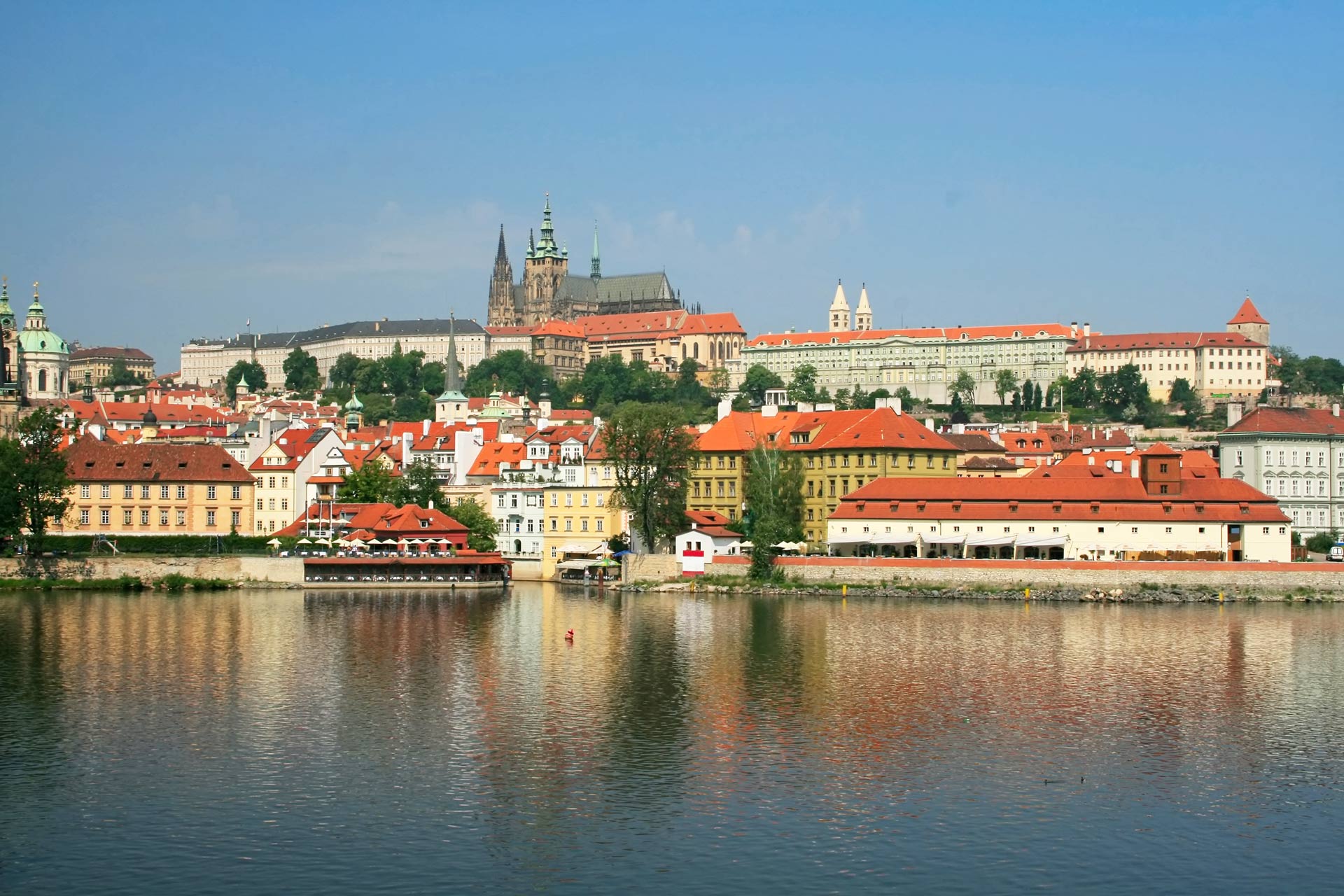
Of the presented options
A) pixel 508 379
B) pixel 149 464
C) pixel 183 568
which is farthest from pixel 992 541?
pixel 508 379

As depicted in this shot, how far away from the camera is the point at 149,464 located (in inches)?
2795

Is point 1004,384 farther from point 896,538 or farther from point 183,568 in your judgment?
point 183,568

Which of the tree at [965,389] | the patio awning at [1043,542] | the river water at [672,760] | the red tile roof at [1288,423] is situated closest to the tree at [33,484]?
the river water at [672,760]

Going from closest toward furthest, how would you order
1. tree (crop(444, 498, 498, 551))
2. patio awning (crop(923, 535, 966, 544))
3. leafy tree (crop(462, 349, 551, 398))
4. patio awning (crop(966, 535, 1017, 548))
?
patio awning (crop(966, 535, 1017, 548)) → patio awning (crop(923, 535, 966, 544)) → tree (crop(444, 498, 498, 551)) → leafy tree (crop(462, 349, 551, 398))

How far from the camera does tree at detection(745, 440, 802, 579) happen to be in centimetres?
6203

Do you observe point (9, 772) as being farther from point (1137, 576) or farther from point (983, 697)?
point (1137, 576)

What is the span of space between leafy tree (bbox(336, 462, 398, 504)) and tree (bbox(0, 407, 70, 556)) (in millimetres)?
13323

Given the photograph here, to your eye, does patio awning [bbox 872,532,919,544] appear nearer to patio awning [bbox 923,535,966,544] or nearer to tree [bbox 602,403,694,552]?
patio awning [bbox 923,535,966,544]

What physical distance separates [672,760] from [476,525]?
42849 millimetres

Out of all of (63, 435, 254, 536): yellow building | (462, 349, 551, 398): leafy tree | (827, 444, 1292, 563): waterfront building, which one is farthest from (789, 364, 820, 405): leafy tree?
(827, 444, 1292, 563): waterfront building

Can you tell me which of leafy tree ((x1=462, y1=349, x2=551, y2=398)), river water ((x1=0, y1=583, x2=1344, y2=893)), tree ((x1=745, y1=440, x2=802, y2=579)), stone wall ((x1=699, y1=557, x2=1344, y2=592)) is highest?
leafy tree ((x1=462, y1=349, x2=551, y2=398))

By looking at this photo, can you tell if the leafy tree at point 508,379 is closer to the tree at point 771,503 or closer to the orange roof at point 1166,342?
the orange roof at point 1166,342

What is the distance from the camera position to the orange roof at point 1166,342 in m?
175

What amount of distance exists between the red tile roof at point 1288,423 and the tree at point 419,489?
36.0 meters
